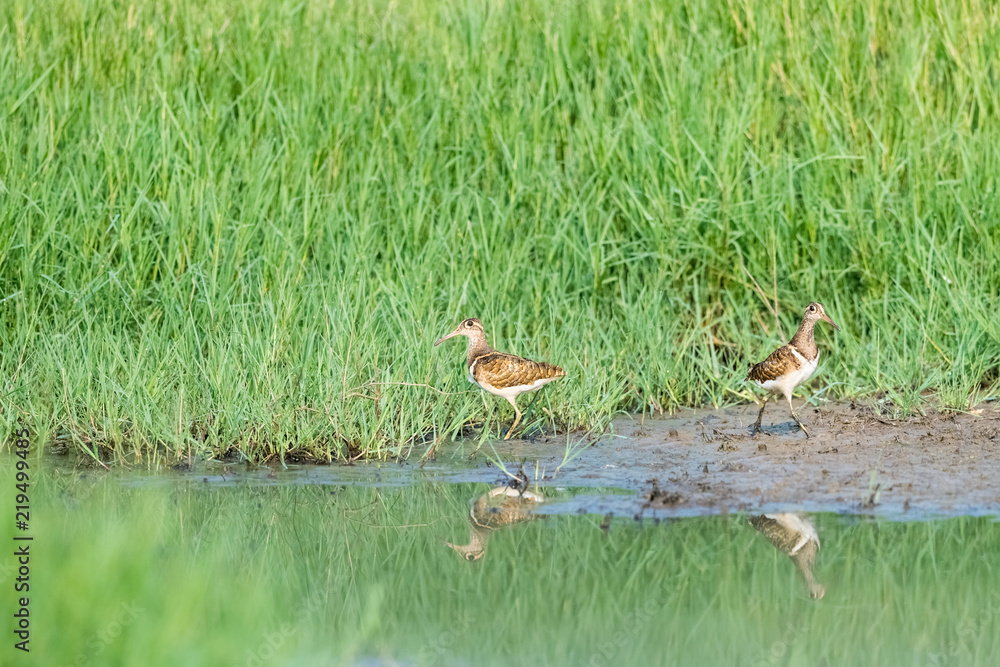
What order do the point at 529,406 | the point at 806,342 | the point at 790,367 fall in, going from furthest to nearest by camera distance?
the point at 529,406, the point at 806,342, the point at 790,367

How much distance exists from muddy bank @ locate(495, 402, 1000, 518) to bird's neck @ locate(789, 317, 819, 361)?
429 millimetres

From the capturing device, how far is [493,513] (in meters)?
5.29

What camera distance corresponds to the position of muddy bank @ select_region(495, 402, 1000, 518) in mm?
5367

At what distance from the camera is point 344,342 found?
21.1 feet

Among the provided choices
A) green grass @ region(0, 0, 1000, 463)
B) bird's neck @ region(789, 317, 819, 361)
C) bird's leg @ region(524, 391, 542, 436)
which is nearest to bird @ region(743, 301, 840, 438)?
bird's neck @ region(789, 317, 819, 361)

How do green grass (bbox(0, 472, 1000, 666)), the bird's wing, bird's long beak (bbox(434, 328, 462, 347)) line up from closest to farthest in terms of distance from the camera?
1. green grass (bbox(0, 472, 1000, 666))
2. the bird's wing
3. bird's long beak (bbox(434, 328, 462, 347))

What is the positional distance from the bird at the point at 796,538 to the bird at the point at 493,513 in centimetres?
95

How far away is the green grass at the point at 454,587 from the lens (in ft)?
11.7

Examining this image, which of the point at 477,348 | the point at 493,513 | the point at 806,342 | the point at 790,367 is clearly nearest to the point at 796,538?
the point at 493,513

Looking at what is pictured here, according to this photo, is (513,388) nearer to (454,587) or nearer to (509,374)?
(509,374)

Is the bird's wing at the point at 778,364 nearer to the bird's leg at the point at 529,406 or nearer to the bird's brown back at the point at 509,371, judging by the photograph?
the bird's brown back at the point at 509,371

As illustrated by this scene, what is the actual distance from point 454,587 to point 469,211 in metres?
3.60

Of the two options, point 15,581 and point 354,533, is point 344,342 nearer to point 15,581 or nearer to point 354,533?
point 354,533

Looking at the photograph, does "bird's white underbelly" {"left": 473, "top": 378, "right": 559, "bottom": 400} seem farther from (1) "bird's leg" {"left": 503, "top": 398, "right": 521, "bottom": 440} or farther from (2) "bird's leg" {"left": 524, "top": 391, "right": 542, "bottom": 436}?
(2) "bird's leg" {"left": 524, "top": 391, "right": 542, "bottom": 436}
